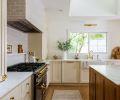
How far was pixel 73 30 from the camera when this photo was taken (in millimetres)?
6887

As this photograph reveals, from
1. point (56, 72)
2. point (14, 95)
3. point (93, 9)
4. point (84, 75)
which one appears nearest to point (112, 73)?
point (14, 95)

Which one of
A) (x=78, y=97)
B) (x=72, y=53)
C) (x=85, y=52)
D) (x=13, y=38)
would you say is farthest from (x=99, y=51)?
(x=13, y=38)

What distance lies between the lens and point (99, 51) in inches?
275

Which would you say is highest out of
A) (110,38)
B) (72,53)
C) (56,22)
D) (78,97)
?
(56,22)

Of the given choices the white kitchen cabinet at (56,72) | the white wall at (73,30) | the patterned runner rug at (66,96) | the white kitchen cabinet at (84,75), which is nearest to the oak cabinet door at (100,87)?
the patterned runner rug at (66,96)

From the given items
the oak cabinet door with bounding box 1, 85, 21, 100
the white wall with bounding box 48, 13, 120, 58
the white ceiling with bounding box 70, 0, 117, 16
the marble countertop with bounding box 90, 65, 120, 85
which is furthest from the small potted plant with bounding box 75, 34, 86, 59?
the oak cabinet door with bounding box 1, 85, 21, 100

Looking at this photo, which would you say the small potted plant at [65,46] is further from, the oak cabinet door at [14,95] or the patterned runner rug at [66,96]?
the oak cabinet door at [14,95]

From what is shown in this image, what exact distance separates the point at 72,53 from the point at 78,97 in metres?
2.45

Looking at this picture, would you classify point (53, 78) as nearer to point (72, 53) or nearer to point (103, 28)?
point (72, 53)

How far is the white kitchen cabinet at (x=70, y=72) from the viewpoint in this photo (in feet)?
20.5

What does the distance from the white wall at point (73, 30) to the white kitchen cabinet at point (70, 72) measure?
2.44ft

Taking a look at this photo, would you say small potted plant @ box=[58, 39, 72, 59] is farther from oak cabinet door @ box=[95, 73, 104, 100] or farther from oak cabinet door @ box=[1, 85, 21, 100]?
oak cabinet door @ box=[1, 85, 21, 100]

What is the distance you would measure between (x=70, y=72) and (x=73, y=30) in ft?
5.26

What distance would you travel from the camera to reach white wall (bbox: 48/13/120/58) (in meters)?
6.86
